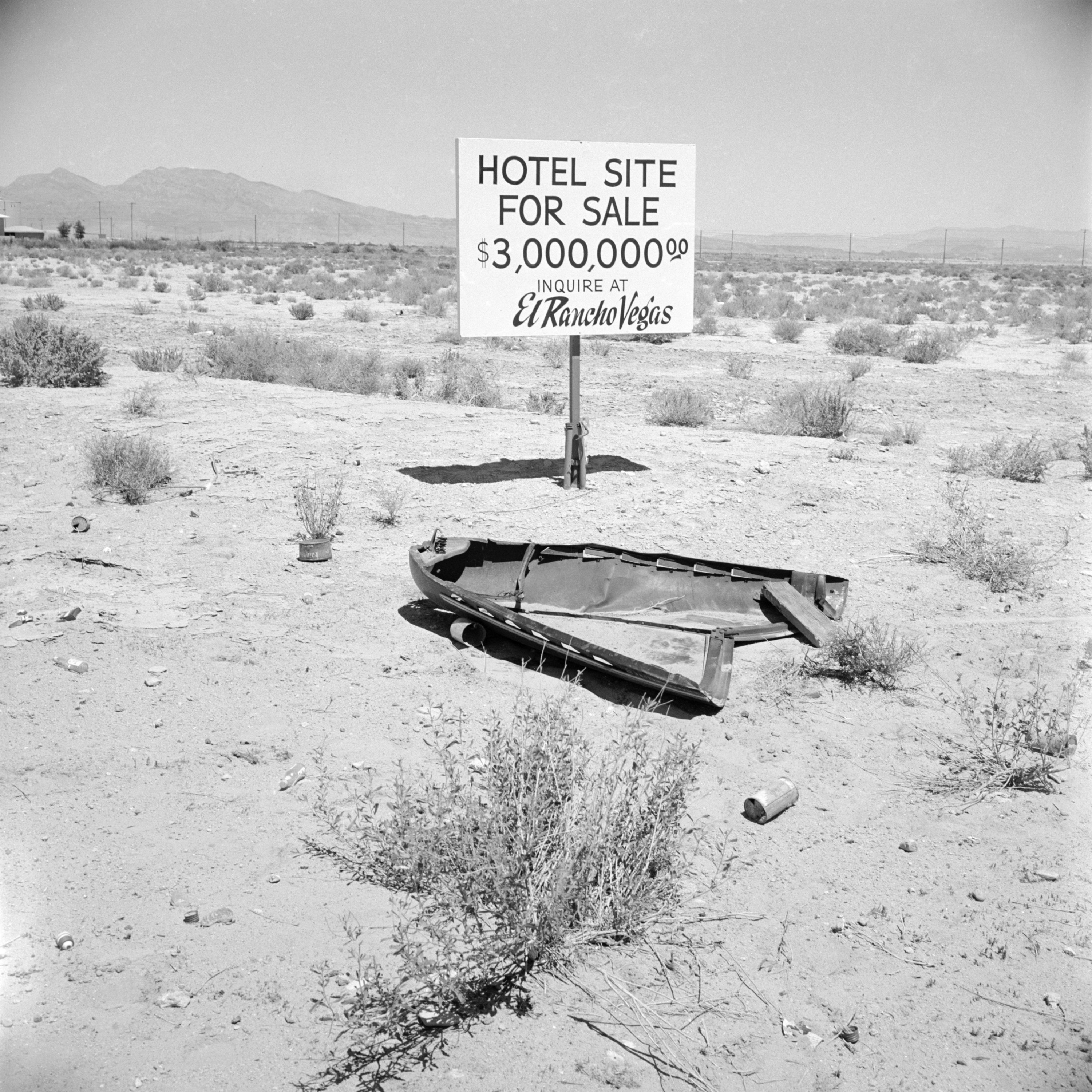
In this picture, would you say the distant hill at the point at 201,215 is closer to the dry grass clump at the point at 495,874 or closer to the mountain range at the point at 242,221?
the mountain range at the point at 242,221

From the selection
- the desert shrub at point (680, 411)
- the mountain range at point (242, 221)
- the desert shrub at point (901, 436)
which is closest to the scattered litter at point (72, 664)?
the desert shrub at point (680, 411)

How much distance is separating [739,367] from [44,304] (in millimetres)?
14271

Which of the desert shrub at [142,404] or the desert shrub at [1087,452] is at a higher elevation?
the desert shrub at [142,404]

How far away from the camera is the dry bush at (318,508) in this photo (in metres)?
7.68

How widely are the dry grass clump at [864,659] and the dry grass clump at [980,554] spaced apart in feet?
5.36

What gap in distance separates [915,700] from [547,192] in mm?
5289

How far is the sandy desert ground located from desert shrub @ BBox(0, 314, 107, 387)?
7.15 ft

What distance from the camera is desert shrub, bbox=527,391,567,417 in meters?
13.6

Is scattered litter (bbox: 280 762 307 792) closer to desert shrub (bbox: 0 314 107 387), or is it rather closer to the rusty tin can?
the rusty tin can

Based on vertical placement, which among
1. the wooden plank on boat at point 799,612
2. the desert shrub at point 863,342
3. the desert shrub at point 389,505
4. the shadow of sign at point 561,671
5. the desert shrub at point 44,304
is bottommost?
the shadow of sign at point 561,671

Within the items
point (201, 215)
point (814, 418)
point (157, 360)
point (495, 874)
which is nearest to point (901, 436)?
point (814, 418)

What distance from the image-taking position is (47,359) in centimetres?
1314

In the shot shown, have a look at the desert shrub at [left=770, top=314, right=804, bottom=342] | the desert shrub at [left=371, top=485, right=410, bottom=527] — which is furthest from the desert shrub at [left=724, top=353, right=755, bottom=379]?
the desert shrub at [left=371, top=485, right=410, bottom=527]

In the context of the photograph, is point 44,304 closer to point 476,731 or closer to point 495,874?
point 476,731
